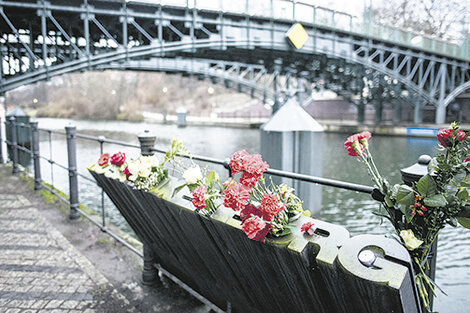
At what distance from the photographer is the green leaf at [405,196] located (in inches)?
61.3

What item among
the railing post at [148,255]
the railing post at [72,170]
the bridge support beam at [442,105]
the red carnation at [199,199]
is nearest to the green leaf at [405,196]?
the red carnation at [199,199]

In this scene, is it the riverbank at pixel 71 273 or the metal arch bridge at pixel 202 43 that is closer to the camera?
the riverbank at pixel 71 273

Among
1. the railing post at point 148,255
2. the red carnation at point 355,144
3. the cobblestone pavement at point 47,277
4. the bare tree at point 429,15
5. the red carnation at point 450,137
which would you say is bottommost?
the cobblestone pavement at point 47,277

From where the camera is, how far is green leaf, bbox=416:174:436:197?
154 centimetres

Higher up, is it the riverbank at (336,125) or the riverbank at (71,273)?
the riverbank at (336,125)

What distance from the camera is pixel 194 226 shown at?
7.18 ft

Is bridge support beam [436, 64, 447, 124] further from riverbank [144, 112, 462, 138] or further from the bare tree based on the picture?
the bare tree

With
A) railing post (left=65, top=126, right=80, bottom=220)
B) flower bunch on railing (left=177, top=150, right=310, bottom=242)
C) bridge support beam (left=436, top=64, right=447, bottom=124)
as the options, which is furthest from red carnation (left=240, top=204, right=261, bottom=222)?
bridge support beam (left=436, top=64, right=447, bottom=124)

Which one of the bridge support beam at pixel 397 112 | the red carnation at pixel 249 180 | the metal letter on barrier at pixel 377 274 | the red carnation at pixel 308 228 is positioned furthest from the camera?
the bridge support beam at pixel 397 112

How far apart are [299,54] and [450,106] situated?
2017 cm

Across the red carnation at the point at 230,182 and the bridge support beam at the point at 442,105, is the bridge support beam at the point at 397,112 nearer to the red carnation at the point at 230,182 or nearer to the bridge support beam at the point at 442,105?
the bridge support beam at the point at 442,105

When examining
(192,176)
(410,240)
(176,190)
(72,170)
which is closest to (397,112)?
(72,170)

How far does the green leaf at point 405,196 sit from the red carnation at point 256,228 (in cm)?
56

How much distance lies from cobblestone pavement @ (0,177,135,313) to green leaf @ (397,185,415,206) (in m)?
2.32
